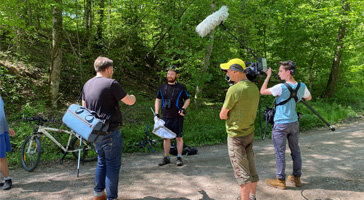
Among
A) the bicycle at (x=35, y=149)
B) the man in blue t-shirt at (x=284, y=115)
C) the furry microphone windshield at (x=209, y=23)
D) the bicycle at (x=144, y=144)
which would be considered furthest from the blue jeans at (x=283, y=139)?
the bicycle at (x=35, y=149)

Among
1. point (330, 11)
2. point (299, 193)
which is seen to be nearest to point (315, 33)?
point (330, 11)

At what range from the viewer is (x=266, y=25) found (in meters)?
10.3

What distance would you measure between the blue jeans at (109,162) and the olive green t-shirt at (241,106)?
162 centimetres

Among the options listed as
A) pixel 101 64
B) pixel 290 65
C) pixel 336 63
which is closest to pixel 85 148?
pixel 101 64

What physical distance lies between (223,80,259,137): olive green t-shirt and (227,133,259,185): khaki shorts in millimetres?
91

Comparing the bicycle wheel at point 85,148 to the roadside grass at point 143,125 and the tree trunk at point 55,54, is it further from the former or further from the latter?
the tree trunk at point 55,54

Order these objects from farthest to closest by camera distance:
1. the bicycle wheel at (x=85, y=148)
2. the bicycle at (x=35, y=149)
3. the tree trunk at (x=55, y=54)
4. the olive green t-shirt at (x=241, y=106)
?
the tree trunk at (x=55, y=54) < the bicycle wheel at (x=85, y=148) < the bicycle at (x=35, y=149) < the olive green t-shirt at (x=241, y=106)

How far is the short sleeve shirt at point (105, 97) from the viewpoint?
310 centimetres

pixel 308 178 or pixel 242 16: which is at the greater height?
pixel 242 16

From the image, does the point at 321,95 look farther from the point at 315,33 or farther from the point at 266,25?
the point at 266,25

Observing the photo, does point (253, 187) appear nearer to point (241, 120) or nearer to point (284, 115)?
point (241, 120)

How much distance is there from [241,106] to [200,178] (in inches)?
79.3

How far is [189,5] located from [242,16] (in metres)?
2.29

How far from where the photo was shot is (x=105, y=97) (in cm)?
312
